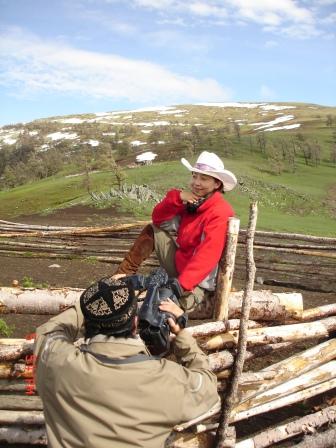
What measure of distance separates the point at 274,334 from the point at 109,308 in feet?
8.04

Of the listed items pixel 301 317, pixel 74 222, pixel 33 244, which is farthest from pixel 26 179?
pixel 301 317

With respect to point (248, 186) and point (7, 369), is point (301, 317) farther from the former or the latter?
point (248, 186)

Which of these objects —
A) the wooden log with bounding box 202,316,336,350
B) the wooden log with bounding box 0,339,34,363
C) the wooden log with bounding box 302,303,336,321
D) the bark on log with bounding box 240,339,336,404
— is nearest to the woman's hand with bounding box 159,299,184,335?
the wooden log with bounding box 202,316,336,350

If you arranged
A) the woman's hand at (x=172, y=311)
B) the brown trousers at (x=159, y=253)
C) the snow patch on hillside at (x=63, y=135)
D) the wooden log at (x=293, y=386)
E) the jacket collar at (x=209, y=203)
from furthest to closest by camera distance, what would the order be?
the snow patch on hillside at (x=63, y=135)
the jacket collar at (x=209, y=203)
the brown trousers at (x=159, y=253)
the wooden log at (x=293, y=386)
the woman's hand at (x=172, y=311)

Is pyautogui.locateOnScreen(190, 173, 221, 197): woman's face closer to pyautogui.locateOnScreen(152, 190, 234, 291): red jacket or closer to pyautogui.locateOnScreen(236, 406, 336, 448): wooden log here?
pyautogui.locateOnScreen(152, 190, 234, 291): red jacket

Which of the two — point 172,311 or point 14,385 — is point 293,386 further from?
point 14,385

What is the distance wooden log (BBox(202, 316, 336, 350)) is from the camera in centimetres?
407

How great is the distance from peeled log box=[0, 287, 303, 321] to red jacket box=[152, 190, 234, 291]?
733mm

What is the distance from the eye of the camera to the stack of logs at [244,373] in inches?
152

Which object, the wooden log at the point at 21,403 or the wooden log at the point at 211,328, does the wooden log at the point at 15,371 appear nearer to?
the wooden log at the point at 21,403

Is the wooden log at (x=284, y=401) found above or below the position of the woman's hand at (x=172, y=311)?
below

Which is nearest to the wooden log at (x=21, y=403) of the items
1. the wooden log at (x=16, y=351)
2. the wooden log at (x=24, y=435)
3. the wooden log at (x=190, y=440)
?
the wooden log at (x=24, y=435)

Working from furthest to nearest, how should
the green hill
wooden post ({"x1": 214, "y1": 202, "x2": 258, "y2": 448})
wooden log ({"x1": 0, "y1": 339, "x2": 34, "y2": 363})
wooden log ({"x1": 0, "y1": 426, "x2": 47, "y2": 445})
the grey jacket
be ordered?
the green hill → wooden log ({"x1": 0, "y1": 426, "x2": 47, "y2": 445}) → wooden post ({"x1": 214, "y1": 202, "x2": 258, "y2": 448}) → wooden log ({"x1": 0, "y1": 339, "x2": 34, "y2": 363}) → the grey jacket

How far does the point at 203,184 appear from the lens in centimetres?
462
